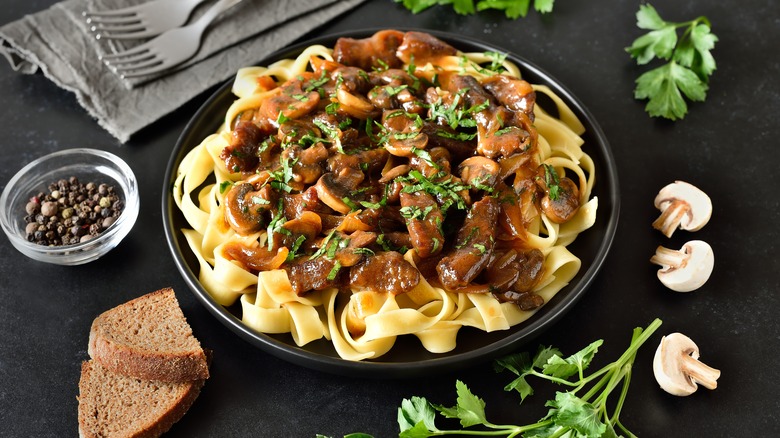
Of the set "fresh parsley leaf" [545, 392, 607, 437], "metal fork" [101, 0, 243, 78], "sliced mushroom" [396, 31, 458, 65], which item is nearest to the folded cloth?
"metal fork" [101, 0, 243, 78]

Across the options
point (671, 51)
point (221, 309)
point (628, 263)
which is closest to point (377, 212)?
point (221, 309)

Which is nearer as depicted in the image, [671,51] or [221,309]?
[221,309]

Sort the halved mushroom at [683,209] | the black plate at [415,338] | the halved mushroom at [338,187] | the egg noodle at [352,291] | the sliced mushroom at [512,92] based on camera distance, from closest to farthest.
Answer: the black plate at [415,338] → the egg noodle at [352,291] → the halved mushroom at [338,187] → the sliced mushroom at [512,92] → the halved mushroom at [683,209]

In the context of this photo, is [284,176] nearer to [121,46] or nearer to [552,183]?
[552,183]

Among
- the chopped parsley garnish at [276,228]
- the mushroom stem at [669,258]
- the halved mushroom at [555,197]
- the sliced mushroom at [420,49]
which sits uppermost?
the sliced mushroom at [420,49]

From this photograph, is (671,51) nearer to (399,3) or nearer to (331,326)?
(399,3)

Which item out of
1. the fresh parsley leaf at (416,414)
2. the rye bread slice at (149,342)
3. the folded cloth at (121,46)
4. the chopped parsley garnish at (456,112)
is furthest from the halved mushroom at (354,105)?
the fresh parsley leaf at (416,414)

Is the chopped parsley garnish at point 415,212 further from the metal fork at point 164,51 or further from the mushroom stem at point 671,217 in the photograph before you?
the metal fork at point 164,51
